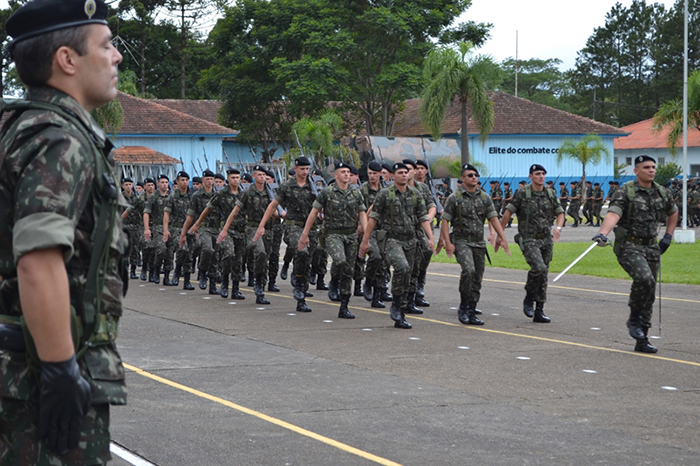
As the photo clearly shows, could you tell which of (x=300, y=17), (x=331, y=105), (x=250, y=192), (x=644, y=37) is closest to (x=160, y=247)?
(x=250, y=192)

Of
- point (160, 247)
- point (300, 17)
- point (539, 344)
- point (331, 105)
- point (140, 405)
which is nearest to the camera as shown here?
point (140, 405)

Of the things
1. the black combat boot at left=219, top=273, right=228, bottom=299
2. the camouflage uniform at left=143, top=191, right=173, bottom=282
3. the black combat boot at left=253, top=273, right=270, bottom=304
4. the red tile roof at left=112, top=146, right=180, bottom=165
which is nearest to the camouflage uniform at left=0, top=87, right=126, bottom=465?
the black combat boot at left=253, top=273, right=270, bottom=304

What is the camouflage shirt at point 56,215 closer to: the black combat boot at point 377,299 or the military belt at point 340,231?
the military belt at point 340,231

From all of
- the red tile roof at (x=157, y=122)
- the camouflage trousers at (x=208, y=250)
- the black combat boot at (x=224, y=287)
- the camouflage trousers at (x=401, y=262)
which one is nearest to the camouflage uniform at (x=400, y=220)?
the camouflage trousers at (x=401, y=262)

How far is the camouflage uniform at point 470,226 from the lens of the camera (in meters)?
12.4

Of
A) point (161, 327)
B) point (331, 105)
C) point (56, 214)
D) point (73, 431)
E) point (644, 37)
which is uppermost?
point (644, 37)

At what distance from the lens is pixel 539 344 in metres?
10.4

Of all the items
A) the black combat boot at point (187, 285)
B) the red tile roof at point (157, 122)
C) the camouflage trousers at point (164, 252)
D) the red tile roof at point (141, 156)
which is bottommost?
the black combat boot at point (187, 285)

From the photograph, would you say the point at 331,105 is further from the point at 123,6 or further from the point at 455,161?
the point at 123,6

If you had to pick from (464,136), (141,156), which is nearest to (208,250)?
(464,136)

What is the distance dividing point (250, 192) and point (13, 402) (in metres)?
12.8

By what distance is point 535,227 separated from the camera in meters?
12.6

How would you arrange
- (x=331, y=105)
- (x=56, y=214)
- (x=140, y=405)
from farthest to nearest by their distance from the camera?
(x=331, y=105)
(x=140, y=405)
(x=56, y=214)

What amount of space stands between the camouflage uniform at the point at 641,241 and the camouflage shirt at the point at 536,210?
2532mm
